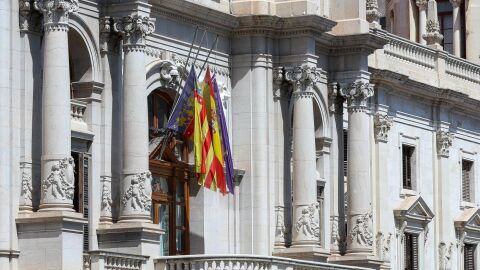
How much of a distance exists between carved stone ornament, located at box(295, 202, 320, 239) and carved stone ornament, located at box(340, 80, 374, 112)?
4.63m

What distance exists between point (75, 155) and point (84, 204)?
3.82 ft

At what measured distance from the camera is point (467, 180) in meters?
71.6

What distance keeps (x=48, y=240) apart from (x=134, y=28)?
6.03m

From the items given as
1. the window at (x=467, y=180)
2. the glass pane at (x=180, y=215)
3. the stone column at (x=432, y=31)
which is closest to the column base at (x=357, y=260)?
the glass pane at (x=180, y=215)

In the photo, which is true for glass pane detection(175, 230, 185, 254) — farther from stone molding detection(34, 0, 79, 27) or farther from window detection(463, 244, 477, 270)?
window detection(463, 244, 477, 270)

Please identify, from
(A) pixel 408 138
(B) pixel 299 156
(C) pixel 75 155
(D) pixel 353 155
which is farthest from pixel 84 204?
(A) pixel 408 138

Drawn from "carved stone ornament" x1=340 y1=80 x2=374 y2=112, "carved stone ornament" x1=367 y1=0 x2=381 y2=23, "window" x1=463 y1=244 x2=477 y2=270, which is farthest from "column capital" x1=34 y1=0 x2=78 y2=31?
"window" x1=463 y1=244 x2=477 y2=270

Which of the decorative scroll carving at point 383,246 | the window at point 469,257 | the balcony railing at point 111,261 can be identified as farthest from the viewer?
the window at point 469,257

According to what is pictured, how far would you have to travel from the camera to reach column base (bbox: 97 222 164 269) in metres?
49.4

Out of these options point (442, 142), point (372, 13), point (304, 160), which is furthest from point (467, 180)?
point (304, 160)

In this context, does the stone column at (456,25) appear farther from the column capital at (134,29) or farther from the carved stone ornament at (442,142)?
the column capital at (134,29)

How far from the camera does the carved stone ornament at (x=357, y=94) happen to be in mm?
59156

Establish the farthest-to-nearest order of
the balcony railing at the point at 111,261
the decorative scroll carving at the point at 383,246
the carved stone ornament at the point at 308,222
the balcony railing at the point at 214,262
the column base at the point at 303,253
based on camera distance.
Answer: the decorative scroll carving at the point at 383,246, the carved stone ornament at the point at 308,222, the column base at the point at 303,253, the balcony railing at the point at 214,262, the balcony railing at the point at 111,261

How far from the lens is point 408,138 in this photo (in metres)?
67.6
